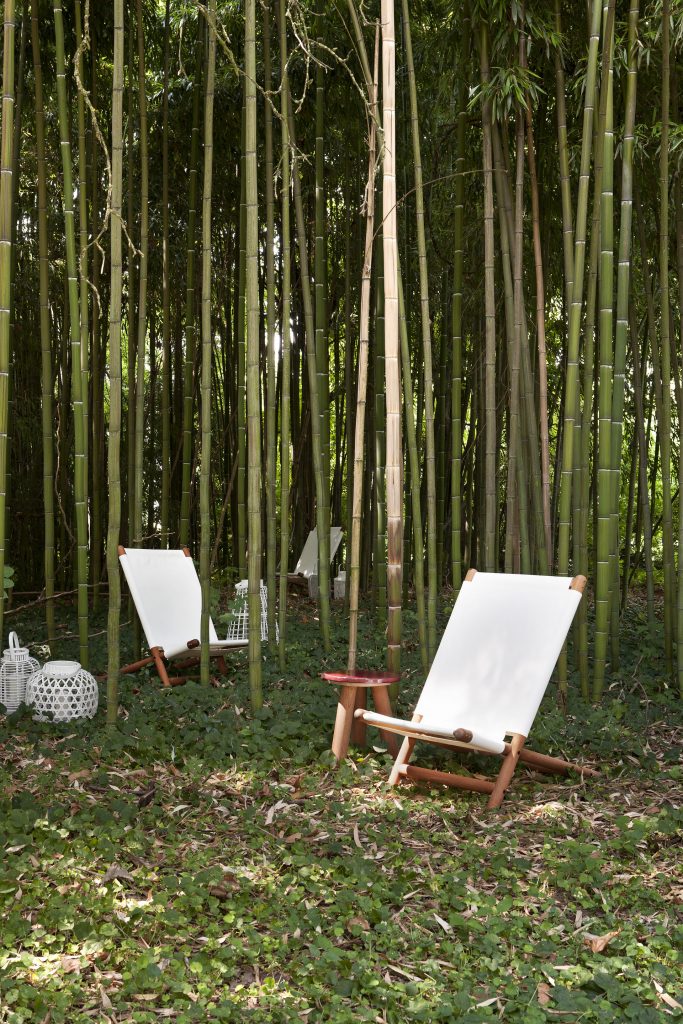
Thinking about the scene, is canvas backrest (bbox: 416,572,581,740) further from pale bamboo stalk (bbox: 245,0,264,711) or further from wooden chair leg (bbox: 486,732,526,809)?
pale bamboo stalk (bbox: 245,0,264,711)

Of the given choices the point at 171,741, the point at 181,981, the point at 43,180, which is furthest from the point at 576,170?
the point at 181,981

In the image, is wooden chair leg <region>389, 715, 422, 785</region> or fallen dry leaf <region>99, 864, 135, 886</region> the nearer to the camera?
fallen dry leaf <region>99, 864, 135, 886</region>

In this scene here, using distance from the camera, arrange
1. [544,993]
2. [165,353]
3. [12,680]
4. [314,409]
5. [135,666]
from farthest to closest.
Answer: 1. [165,353]
2. [314,409]
3. [135,666]
4. [12,680]
5. [544,993]

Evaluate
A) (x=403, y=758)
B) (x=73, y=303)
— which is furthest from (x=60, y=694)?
(x=73, y=303)

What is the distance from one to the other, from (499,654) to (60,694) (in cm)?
156

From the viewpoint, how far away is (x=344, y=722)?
2.96 metres

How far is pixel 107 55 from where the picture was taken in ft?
18.2

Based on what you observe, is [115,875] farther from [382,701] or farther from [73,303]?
[73,303]

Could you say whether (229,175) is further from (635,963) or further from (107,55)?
(635,963)

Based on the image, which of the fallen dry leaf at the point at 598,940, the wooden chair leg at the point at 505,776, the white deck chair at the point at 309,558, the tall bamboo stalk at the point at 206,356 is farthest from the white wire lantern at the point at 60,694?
the white deck chair at the point at 309,558

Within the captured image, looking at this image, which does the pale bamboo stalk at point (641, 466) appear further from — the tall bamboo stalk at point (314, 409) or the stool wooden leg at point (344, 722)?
the stool wooden leg at point (344, 722)

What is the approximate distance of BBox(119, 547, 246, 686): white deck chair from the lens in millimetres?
3961

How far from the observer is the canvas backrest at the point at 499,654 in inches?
110

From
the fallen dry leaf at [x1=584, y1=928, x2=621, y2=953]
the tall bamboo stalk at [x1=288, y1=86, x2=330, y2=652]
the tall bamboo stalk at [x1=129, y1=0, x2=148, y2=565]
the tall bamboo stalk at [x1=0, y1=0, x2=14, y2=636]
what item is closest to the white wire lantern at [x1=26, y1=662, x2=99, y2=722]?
the tall bamboo stalk at [x1=0, y1=0, x2=14, y2=636]
